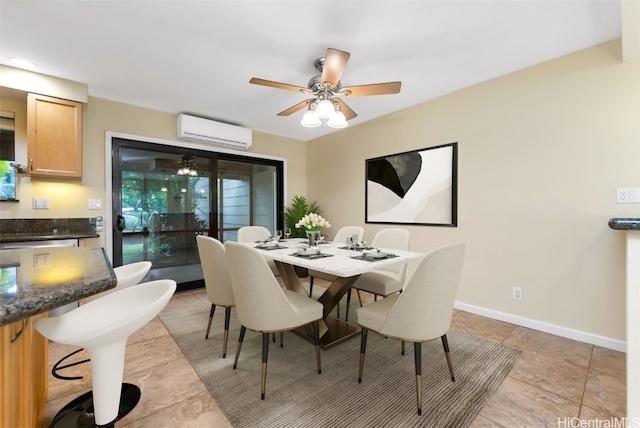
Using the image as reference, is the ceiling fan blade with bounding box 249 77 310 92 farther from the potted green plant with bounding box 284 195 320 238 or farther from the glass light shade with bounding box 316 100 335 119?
the potted green plant with bounding box 284 195 320 238

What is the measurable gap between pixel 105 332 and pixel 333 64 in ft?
6.61

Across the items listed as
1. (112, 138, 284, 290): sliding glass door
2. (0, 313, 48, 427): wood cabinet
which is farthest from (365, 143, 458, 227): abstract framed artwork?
(0, 313, 48, 427): wood cabinet

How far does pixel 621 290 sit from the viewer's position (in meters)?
2.15

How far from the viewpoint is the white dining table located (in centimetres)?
175

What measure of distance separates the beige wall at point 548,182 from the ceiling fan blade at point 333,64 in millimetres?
1706

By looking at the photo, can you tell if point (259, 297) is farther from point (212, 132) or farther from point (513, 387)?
point (212, 132)

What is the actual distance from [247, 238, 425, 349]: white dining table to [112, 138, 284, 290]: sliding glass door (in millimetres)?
1994

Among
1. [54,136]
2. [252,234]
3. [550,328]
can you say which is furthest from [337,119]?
[54,136]

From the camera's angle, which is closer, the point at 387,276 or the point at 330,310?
the point at 330,310

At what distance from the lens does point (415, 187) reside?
11.3 ft

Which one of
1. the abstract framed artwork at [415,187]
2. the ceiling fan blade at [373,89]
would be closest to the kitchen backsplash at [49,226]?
the ceiling fan blade at [373,89]

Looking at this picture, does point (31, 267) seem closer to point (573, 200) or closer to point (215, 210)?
point (215, 210)

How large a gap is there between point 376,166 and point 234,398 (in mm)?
3204

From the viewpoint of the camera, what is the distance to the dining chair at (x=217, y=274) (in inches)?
81.8
